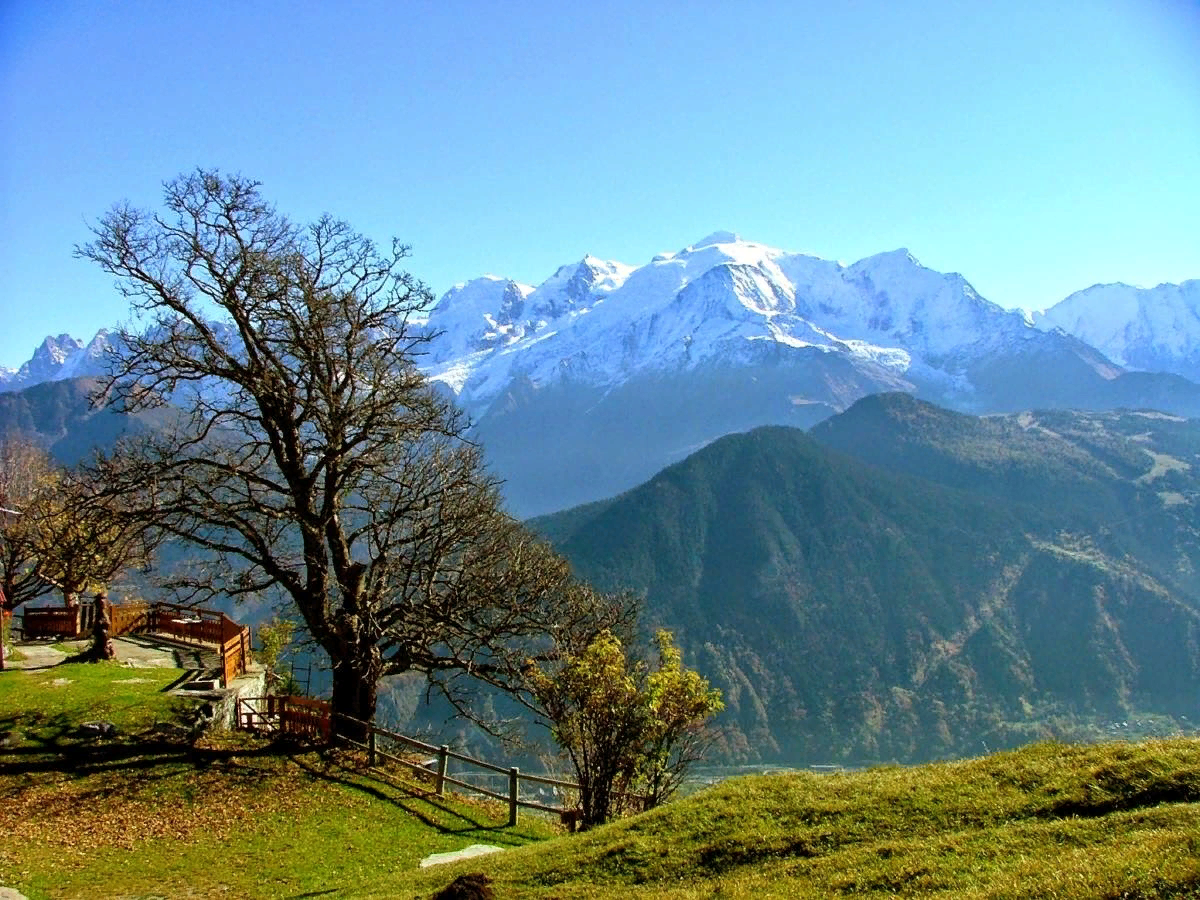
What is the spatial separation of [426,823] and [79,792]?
28.4 ft

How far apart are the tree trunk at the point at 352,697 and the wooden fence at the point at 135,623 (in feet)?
31.0

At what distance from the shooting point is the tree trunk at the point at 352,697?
2759cm

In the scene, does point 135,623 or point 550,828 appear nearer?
point 550,828

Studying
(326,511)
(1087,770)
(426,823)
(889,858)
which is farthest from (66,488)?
(1087,770)

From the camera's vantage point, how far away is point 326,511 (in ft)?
87.2

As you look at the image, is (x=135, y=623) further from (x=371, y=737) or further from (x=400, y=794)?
(x=400, y=794)

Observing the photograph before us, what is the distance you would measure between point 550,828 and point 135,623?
25.4 meters

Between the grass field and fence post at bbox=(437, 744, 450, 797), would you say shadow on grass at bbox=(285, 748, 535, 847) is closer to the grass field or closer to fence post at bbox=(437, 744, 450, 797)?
the grass field

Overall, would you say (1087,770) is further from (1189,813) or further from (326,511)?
(326,511)

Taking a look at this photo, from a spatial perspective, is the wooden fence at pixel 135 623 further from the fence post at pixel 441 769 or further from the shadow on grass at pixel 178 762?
the fence post at pixel 441 769

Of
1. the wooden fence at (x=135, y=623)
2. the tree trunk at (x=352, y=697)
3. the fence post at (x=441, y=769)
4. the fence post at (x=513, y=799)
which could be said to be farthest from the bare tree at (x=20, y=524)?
the fence post at (x=513, y=799)

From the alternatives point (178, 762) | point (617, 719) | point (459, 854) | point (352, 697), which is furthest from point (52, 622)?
point (617, 719)

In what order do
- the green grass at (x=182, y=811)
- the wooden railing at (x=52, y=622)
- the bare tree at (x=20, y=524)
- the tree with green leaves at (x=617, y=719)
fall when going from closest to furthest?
the green grass at (x=182, y=811) < the tree with green leaves at (x=617, y=719) < the wooden railing at (x=52, y=622) < the bare tree at (x=20, y=524)

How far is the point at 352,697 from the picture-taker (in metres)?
28.0
